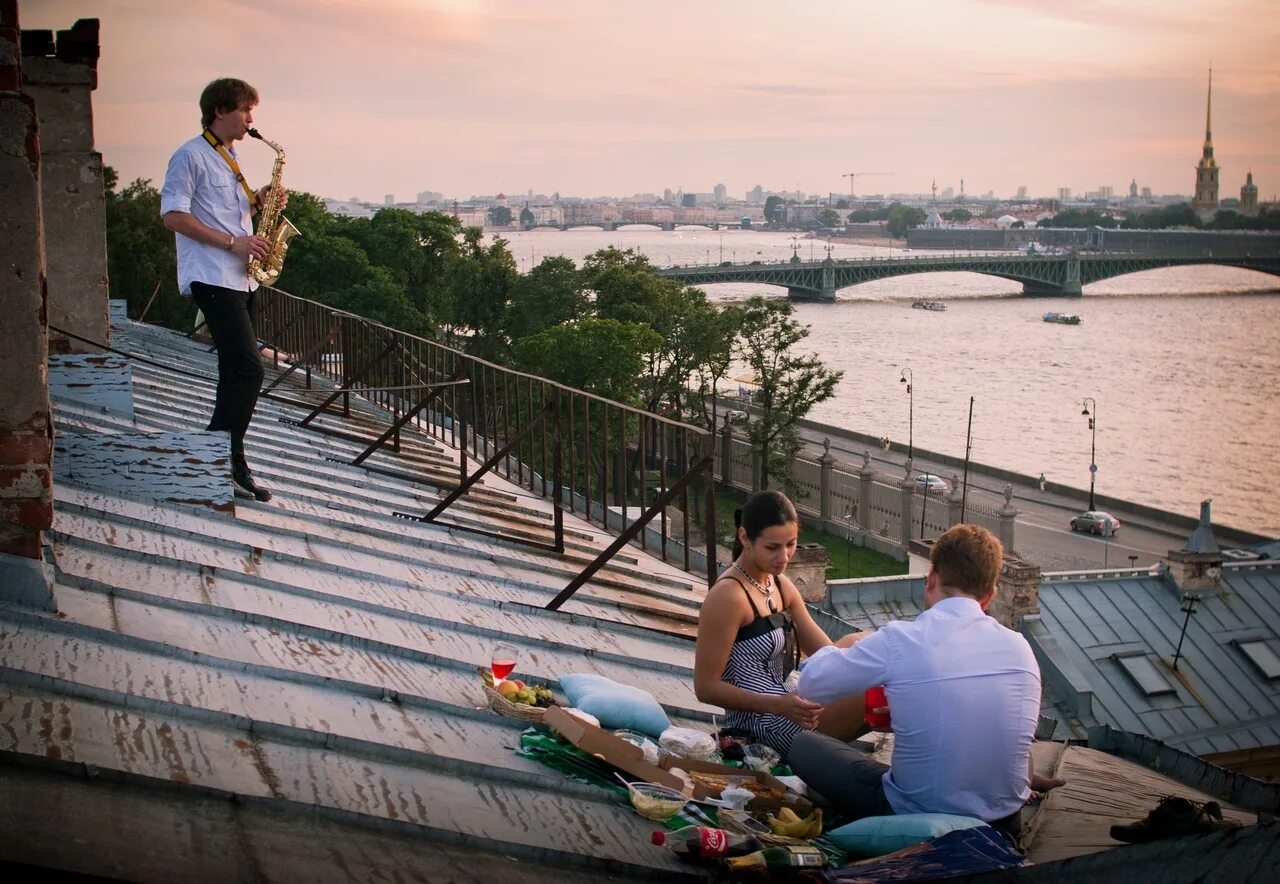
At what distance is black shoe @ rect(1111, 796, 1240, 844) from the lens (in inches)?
128

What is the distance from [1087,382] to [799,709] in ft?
278

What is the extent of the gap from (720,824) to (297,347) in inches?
456

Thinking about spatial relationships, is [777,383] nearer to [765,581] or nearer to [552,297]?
[552,297]

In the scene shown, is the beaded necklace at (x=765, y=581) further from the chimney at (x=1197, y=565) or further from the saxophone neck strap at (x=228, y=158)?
the chimney at (x=1197, y=565)

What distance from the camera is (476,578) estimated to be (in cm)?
668

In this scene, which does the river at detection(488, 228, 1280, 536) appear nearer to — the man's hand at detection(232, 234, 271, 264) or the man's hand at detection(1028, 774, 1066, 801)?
the man's hand at detection(232, 234, 271, 264)

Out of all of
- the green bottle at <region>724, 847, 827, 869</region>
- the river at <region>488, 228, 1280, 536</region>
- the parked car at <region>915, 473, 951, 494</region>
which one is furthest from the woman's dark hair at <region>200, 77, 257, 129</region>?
the river at <region>488, 228, 1280, 536</region>

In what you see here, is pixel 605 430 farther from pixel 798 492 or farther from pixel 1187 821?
pixel 798 492

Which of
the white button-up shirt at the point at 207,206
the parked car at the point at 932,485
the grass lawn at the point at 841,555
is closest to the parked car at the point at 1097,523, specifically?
the parked car at the point at 932,485

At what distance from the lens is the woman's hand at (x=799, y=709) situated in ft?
14.4

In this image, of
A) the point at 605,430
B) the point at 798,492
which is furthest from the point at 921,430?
the point at 605,430

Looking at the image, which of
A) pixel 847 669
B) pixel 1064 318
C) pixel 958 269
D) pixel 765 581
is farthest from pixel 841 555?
pixel 958 269

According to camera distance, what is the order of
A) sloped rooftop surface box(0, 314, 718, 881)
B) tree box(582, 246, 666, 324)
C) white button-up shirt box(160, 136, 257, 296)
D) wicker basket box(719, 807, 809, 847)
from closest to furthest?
sloped rooftop surface box(0, 314, 718, 881)
wicker basket box(719, 807, 809, 847)
white button-up shirt box(160, 136, 257, 296)
tree box(582, 246, 666, 324)

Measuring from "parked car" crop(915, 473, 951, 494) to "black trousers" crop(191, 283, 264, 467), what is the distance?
43.6 m
